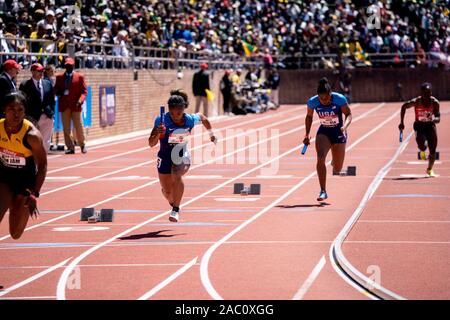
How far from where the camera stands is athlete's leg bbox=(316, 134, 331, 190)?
1866 cm

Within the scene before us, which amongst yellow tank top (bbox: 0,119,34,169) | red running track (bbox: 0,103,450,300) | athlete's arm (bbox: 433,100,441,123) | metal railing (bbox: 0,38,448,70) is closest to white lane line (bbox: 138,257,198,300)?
red running track (bbox: 0,103,450,300)

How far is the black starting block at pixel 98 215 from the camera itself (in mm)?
16438

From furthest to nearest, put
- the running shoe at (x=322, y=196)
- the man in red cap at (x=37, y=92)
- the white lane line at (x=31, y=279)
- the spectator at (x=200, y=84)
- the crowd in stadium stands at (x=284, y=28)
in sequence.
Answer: the spectator at (x=200, y=84), the crowd in stadium stands at (x=284, y=28), the man in red cap at (x=37, y=92), the running shoe at (x=322, y=196), the white lane line at (x=31, y=279)

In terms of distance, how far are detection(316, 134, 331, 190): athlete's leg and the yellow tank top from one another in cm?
753

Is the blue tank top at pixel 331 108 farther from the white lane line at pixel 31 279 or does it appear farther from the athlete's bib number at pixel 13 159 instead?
the athlete's bib number at pixel 13 159

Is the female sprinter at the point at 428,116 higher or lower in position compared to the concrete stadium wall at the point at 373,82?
higher

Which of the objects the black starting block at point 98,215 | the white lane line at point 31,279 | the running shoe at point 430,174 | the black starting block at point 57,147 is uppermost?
the white lane line at point 31,279

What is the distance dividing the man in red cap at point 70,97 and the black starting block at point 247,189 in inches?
348

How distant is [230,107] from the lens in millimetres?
51625

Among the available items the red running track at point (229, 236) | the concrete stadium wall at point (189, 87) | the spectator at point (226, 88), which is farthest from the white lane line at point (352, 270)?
the spectator at point (226, 88)

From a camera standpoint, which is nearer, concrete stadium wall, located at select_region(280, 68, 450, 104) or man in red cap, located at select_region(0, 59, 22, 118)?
man in red cap, located at select_region(0, 59, 22, 118)

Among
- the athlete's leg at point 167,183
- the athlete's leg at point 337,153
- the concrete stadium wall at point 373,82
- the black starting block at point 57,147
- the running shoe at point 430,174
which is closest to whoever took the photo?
the athlete's leg at point 167,183

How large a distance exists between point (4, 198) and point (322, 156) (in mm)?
8055

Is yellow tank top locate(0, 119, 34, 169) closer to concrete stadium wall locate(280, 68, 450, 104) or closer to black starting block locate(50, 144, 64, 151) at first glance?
black starting block locate(50, 144, 64, 151)
